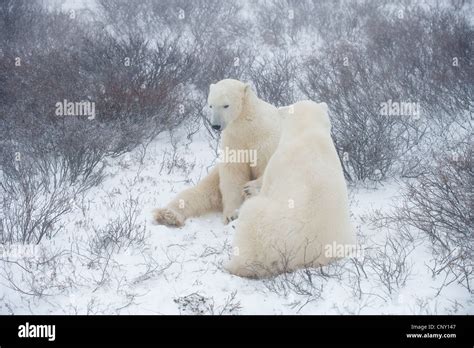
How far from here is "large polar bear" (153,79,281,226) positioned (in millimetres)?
4383

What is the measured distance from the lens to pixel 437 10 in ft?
31.1

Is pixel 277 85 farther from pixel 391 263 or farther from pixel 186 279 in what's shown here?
pixel 186 279

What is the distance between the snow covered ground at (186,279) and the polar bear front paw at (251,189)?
358mm

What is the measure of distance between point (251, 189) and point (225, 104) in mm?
774

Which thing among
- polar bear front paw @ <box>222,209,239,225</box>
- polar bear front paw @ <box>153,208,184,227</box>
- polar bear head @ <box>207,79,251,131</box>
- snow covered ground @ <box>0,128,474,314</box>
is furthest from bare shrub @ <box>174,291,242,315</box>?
polar bear head @ <box>207,79,251,131</box>

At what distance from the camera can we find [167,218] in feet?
13.6

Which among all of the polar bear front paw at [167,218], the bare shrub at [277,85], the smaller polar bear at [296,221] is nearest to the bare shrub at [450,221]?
the smaller polar bear at [296,221]

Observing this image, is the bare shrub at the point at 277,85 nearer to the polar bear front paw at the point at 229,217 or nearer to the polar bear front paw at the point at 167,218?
the polar bear front paw at the point at 229,217

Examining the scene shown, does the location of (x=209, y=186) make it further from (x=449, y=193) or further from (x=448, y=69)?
(x=448, y=69)

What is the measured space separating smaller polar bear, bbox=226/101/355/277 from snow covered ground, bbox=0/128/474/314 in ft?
0.37

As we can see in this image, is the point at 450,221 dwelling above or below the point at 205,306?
above

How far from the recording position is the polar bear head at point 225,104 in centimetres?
436

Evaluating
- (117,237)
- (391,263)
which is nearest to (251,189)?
(117,237)
